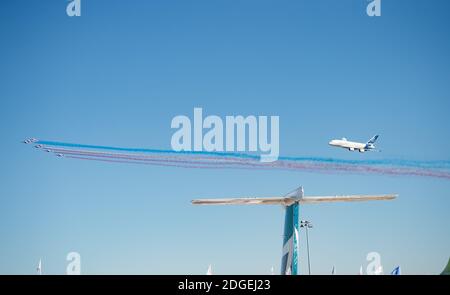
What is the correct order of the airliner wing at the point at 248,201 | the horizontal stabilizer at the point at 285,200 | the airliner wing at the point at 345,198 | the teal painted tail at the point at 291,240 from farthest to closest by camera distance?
the teal painted tail at the point at 291,240 < the airliner wing at the point at 248,201 < the horizontal stabilizer at the point at 285,200 < the airliner wing at the point at 345,198

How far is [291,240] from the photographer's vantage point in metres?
103

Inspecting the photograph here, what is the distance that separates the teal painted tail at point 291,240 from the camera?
10075 centimetres

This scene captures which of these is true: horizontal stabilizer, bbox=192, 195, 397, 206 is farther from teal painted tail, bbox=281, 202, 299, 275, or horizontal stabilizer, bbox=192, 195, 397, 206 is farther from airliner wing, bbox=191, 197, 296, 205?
teal painted tail, bbox=281, 202, 299, 275

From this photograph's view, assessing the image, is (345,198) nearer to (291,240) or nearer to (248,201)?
(248,201)

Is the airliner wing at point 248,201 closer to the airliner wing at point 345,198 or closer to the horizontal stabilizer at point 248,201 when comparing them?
the horizontal stabilizer at point 248,201

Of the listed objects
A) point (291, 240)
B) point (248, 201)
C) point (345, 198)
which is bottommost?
point (291, 240)

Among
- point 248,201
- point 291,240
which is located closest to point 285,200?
point 291,240

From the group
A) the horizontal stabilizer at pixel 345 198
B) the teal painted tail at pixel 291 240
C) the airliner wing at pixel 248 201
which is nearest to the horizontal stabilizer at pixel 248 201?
the airliner wing at pixel 248 201

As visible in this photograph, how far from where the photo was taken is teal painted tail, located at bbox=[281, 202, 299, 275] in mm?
100750
